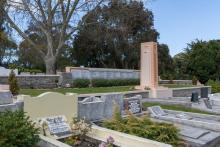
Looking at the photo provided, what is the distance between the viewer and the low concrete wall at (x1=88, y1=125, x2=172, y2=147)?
6.84m

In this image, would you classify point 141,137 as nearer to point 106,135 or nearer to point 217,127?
point 106,135

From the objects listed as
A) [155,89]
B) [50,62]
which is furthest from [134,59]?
[155,89]

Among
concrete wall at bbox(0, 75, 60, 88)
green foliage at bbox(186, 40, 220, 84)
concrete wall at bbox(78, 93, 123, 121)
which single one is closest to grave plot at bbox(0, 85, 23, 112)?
concrete wall at bbox(78, 93, 123, 121)

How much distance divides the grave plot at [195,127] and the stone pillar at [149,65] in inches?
297

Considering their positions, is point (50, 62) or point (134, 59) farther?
point (134, 59)

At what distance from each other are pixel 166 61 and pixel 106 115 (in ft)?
117

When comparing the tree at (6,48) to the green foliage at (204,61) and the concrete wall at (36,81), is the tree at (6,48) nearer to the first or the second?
the concrete wall at (36,81)

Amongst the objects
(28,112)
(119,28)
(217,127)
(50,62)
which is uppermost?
(119,28)

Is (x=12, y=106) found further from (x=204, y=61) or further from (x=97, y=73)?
(x=204, y=61)

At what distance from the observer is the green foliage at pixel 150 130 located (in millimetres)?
7648

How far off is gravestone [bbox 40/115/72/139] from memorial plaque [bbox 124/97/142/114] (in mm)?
3482

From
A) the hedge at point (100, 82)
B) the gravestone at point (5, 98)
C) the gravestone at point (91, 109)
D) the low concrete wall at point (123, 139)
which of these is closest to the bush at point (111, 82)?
the hedge at point (100, 82)

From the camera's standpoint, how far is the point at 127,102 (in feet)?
37.0

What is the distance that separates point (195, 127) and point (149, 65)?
9.90m
